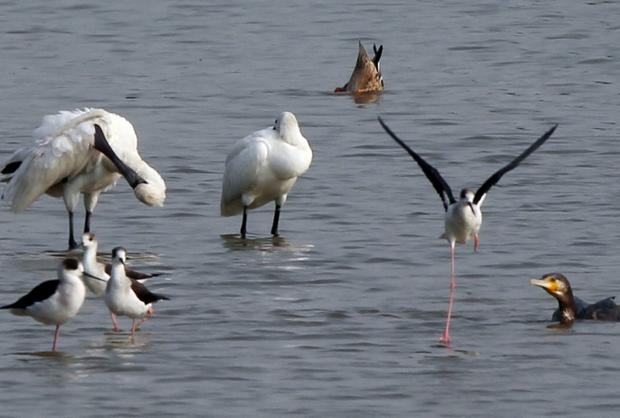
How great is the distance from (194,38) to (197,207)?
10.9 metres

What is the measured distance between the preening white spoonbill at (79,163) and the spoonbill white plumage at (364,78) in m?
7.80

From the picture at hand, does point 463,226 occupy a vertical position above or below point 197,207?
above

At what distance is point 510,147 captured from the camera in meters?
20.8

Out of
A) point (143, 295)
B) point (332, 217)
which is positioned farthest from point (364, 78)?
point (143, 295)

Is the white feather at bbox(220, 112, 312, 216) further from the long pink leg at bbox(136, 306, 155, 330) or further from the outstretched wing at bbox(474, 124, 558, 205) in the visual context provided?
the outstretched wing at bbox(474, 124, 558, 205)

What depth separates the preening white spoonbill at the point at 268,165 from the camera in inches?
657

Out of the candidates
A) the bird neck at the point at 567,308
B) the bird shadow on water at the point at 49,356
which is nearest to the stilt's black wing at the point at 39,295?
the bird shadow on water at the point at 49,356

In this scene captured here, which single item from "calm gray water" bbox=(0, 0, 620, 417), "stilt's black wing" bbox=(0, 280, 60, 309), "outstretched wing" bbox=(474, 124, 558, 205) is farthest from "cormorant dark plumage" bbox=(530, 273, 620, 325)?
"stilt's black wing" bbox=(0, 280, 60, 309)

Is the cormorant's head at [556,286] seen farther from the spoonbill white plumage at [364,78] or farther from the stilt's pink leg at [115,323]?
the spoonbill white plumage at [364,78]

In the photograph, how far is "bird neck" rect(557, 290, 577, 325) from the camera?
43.6 feet

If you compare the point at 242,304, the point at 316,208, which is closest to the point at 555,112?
the point at 316,208

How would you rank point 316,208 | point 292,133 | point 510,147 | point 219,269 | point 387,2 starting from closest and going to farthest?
1. point 219,269
2. point 292,133
3. point 316,208
4. point 510,147
5. point 387,2

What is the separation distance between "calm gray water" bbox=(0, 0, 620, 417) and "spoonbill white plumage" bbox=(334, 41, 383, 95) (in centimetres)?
27

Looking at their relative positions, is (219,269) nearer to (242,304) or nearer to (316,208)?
(242,304)
